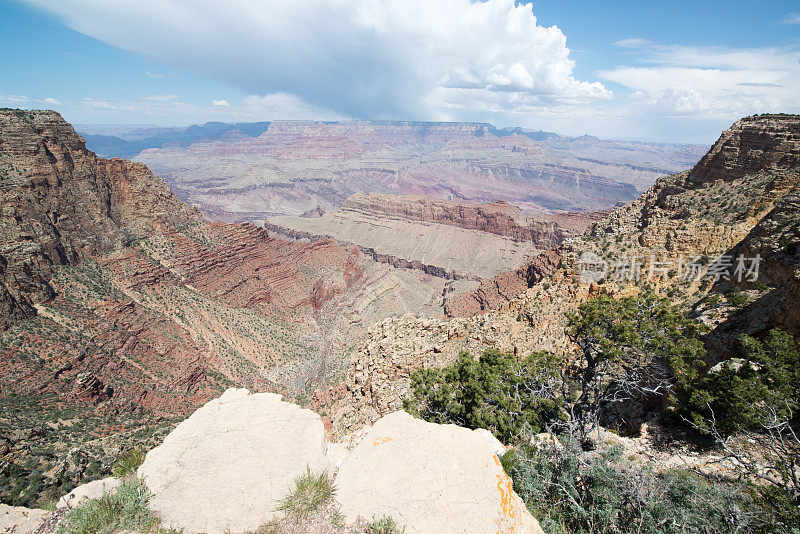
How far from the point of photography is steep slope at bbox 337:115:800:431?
19.2 meters

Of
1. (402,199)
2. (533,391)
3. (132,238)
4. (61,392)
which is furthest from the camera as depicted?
(402,199)

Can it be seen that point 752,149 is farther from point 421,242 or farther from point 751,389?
point 421,242

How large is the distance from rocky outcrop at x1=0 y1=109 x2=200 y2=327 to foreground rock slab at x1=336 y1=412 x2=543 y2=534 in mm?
41286

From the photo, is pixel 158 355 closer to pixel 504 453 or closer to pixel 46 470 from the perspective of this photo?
pixel 46 470

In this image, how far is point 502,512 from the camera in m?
8.79

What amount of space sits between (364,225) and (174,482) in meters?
138

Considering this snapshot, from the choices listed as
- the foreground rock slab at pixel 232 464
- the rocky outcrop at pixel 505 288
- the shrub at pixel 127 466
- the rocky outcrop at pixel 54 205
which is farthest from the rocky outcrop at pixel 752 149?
the rocky outcrop at pixel 54 205

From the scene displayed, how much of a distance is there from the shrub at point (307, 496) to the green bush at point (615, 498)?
5695 millimetres

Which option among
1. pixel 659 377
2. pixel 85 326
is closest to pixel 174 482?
pixel 659 377

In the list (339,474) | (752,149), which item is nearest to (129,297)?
(339,474)

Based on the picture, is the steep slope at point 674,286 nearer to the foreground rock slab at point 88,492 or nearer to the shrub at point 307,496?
the shrub at point 307,496

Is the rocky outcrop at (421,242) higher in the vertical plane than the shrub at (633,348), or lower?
lower

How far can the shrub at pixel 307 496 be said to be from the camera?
30.5 ft

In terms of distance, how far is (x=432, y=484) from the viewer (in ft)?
31.7
